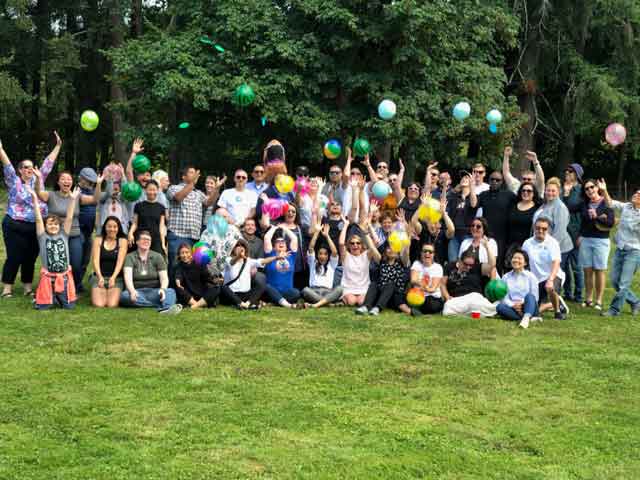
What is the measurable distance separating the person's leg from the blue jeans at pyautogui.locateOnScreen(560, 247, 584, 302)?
4.94 feet

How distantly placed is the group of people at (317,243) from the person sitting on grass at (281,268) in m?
0.02

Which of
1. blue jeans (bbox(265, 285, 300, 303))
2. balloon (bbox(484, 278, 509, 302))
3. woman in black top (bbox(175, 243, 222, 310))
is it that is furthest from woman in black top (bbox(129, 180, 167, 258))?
balloon (bbox(484, 278, 509, 302))

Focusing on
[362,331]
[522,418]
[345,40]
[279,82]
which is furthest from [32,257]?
[345,40]

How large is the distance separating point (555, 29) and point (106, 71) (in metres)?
17.7

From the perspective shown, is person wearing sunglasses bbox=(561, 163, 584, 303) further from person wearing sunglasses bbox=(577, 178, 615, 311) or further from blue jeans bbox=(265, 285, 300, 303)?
blue jeans bbox=(265, 285, 300, 303)

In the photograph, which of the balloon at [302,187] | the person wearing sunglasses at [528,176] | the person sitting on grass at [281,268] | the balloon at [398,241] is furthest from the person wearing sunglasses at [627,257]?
the person sitting on grass at [281,268]

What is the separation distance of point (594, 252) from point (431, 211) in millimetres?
2065

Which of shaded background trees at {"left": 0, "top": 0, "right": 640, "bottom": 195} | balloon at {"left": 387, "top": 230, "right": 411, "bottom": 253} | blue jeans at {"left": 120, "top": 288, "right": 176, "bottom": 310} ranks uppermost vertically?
shaded background trees at {"left": 0, "top": 0, "right": 640, "bottom": 195}

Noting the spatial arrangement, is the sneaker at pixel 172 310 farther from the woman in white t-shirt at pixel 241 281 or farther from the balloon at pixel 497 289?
the balloon at pixel 497 289

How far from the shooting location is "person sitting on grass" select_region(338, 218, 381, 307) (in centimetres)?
943

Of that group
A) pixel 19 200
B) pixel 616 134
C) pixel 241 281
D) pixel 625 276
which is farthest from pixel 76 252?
pixel 616 134

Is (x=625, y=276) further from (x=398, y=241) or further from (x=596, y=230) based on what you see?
(x=398, y=241)

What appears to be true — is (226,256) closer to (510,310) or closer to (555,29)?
(510,310)

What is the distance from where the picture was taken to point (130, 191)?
30.8 feet
